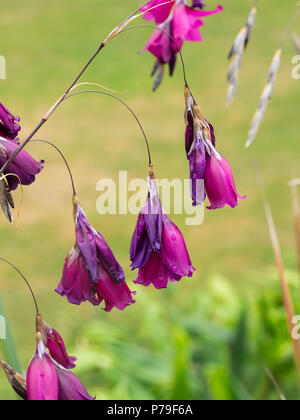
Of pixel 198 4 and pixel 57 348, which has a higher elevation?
pixel 198 4

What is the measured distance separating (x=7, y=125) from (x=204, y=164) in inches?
8.6

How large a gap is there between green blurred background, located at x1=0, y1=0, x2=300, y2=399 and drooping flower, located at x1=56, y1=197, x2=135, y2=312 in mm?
163

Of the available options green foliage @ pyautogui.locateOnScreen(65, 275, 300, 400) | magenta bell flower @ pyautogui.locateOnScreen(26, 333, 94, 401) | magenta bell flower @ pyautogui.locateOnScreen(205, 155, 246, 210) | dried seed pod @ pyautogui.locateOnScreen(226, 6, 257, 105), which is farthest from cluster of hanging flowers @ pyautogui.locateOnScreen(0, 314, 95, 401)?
green foliage @ pyautogui.locateOnScreen(65, 275, 300, 400)

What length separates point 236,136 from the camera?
516 cm

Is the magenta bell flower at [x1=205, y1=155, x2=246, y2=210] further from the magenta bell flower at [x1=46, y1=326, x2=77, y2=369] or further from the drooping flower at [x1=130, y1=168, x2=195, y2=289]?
the magenta bell flower at [x1=46, y1=326, x2=77, y2=369]

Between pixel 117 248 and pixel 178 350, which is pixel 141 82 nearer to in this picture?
pixel 117 248

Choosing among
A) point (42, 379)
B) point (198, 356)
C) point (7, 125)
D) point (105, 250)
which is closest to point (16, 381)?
point (42, 379)

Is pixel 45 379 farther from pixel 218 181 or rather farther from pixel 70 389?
pixel 218 181

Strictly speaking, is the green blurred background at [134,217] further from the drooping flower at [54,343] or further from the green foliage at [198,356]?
the drooping flower at [54,343]

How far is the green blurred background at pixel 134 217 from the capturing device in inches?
83.3

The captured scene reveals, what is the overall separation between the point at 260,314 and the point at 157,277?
5.45 ft

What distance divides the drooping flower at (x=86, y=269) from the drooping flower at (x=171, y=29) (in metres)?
0.21

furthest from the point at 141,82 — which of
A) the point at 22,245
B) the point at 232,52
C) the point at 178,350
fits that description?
the point at 232,52

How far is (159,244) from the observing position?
29.3 inches
